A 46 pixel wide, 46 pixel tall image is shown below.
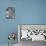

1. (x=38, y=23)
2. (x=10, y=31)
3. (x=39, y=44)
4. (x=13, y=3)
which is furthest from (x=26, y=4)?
(x=39, y=44)

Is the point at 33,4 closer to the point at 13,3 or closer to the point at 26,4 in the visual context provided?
the point at 26,4

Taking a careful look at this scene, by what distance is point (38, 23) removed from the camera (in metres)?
3.30

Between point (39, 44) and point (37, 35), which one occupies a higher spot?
point (37, 35)

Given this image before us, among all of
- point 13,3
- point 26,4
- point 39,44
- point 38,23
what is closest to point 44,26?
point 38,23

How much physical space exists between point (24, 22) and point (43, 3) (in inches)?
26.9

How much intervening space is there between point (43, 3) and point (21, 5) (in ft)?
1.84

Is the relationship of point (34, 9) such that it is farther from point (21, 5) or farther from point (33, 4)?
point (21, 5)

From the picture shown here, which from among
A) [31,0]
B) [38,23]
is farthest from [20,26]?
[31,0]

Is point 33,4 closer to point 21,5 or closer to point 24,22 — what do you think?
point 21,5

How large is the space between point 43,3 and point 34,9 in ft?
0.91

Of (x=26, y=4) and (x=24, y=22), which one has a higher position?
(x=26, y=4)

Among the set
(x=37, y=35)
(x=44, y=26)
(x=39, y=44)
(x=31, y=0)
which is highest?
(x=31, y=0)

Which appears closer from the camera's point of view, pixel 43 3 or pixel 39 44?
pixel 39 44

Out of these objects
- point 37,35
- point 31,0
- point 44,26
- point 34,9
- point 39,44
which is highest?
point 31,0
